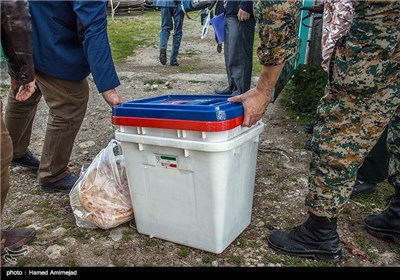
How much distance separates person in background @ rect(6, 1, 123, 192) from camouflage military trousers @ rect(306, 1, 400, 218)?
115 centimetres

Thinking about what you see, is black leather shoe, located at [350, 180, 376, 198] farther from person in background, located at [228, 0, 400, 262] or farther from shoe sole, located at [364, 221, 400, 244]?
person in background, located at [228, 0, 400, 262]

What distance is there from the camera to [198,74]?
246 inches

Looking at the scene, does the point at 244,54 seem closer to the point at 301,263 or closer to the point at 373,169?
the point at 373,169

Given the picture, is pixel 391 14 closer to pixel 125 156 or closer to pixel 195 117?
pixel 195 117

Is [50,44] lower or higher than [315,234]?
higher

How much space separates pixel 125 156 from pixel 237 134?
0.60 metres

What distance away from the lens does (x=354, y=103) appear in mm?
1758

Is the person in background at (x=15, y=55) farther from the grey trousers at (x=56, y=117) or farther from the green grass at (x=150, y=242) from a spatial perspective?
the green grass at (x=150, y=242)

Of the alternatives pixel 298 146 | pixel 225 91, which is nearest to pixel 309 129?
pixel 298 146

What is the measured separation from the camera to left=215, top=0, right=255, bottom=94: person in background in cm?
396

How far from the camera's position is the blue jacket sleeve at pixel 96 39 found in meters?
2.13

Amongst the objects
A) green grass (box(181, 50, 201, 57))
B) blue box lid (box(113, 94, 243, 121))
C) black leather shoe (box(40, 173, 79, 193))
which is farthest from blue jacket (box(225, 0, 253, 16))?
green grass (box(181, 50, 201, 57))

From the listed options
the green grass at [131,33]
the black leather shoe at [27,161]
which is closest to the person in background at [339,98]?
the black leather shoe at [27,161]

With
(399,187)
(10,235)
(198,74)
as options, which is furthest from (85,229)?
(198,74)
